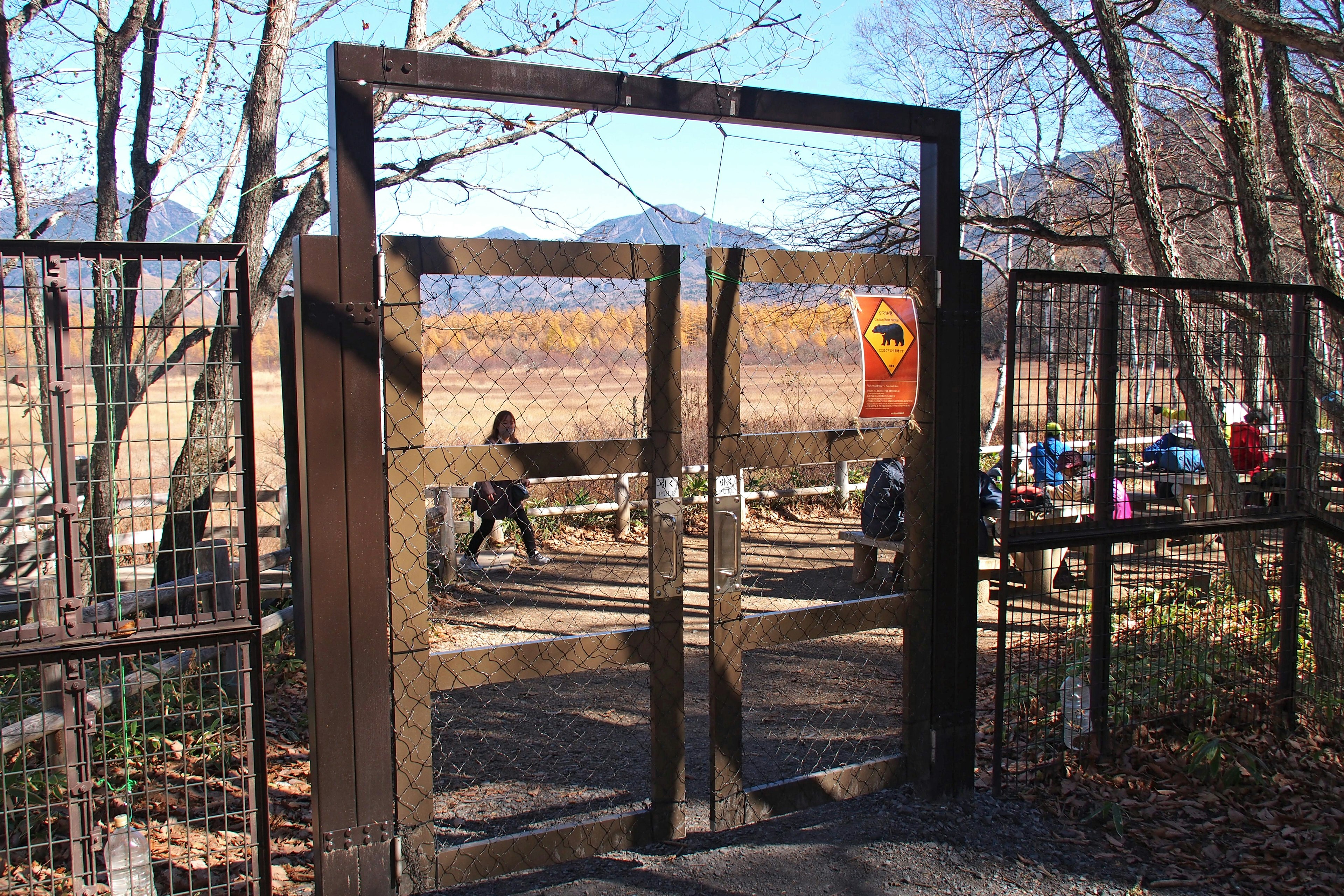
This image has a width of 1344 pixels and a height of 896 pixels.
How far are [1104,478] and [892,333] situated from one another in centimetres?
125

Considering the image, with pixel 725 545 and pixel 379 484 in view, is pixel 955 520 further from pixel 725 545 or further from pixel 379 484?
pixel 379 484

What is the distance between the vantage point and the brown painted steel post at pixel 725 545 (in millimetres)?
3408

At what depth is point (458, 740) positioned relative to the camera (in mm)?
5254

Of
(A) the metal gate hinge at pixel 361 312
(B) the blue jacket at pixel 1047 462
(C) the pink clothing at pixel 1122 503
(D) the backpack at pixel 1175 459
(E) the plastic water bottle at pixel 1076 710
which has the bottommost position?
(E) the plastic water bottle at pixel 1076 710

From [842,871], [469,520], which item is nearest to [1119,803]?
[842,871]

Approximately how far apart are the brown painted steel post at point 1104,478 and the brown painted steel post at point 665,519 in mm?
1975

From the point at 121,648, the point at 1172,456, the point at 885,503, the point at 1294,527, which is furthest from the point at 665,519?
the point at 1172,456

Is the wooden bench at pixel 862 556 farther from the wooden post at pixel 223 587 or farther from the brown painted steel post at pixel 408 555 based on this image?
the brown painted steel post at pixel 408 555

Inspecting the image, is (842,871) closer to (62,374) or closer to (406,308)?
(406,308)

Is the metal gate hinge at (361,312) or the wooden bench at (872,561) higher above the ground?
the metal gate hinge at (361,312)

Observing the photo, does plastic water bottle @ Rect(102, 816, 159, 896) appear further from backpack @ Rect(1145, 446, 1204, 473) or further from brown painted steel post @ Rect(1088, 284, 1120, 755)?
backpack @ Rect(1145, 446, 1204, 473)

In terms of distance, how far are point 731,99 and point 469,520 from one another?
6.89 metres

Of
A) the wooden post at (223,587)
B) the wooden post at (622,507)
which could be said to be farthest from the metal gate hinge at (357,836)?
the wooden post at (622,507)

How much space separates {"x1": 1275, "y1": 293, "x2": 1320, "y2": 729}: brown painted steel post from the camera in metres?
4.67
